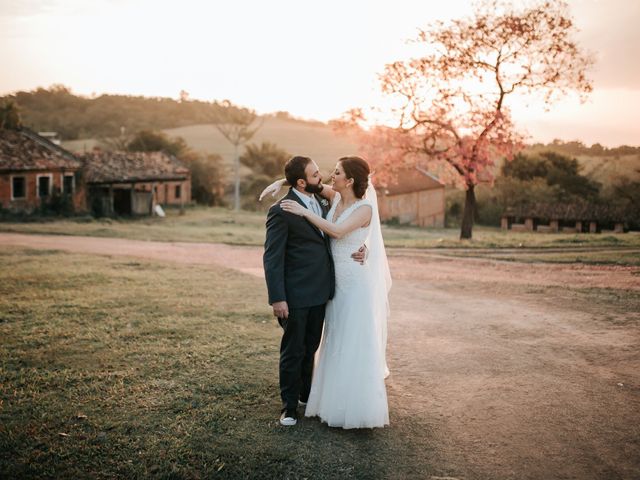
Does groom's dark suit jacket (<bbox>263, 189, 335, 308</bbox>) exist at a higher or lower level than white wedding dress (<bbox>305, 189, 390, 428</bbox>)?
higher

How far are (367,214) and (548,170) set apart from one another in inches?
1887

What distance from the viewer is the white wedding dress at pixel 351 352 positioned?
5.02 m

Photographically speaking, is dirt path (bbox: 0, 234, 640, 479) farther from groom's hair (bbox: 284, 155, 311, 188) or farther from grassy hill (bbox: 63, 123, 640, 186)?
grassy hill (bbox: 63, 123, 640, 186)

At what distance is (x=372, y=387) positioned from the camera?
5.06 m

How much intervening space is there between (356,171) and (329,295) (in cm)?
119

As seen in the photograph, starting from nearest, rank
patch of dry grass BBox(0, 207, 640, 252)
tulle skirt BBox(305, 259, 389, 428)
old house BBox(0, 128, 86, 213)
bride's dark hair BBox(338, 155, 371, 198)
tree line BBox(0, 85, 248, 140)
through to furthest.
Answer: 1. tulle skirt BBox(305, 259, 389, 428)
2. bride's dark hair BBox(338, 155, 371, 198)
3. patch of dry grass BBox(0, 207, 640, 252)
4. old house BBox(0, 128, 86, 213)
5. tree line BBox(0, 85, 248, 140)

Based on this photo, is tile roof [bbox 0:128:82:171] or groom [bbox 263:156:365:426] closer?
groom [bbox 263:156:365:426]

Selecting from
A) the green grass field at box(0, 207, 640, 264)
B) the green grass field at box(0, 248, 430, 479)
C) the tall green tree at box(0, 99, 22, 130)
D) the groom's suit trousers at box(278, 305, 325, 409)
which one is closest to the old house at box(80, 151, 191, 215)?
the green grass field at box(0, 207, 640, 264)

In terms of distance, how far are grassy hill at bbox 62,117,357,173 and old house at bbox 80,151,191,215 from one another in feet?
82.6

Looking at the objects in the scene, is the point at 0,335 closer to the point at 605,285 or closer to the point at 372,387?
the point at 372,387

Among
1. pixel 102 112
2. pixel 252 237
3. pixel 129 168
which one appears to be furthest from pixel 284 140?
pixel 252 237

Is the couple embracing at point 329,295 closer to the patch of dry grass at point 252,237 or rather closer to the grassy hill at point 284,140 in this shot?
the patch of dry grass at point 252,237

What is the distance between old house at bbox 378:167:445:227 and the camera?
141ft

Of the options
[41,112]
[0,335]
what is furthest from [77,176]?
[41,112]
